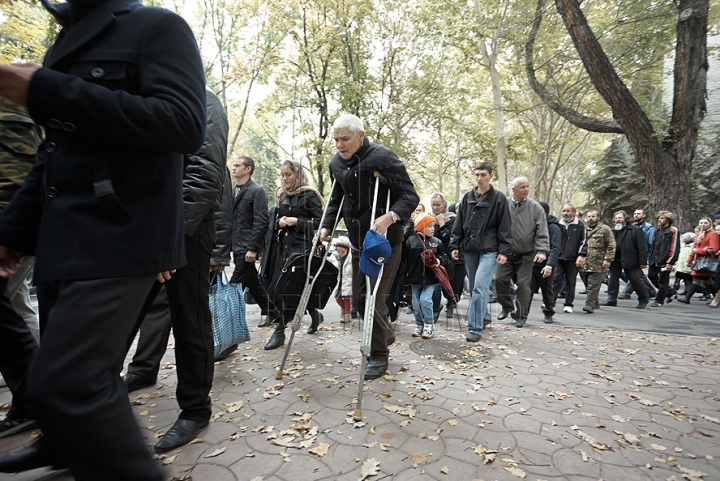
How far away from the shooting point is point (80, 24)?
1.44 m

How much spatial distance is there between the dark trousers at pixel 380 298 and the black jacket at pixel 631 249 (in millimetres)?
7801

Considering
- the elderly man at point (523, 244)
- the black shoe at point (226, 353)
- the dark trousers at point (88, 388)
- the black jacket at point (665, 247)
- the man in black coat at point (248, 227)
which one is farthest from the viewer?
the black jacket at point (665, 247)

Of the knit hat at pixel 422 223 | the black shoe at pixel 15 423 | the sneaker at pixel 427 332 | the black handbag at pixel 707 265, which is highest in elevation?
the knit hat at pixel 422 223

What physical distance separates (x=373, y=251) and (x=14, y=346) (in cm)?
248


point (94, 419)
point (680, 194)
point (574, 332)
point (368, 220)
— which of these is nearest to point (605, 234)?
point (574, 332)

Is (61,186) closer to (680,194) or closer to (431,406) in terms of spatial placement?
(431,406)

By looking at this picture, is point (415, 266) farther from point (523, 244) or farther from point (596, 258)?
point (596, 258)

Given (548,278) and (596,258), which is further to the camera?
(596,258)

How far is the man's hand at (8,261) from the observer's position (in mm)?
1696

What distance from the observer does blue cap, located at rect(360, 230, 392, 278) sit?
3.19 metres

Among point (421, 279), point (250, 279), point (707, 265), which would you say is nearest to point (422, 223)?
point (421, 279)

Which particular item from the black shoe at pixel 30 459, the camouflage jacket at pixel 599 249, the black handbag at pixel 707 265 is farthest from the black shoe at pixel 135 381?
the black handbag at pixel 707 265

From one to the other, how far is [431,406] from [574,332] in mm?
4064

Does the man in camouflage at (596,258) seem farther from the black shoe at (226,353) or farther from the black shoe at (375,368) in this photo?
the black shoe at (226,353)
